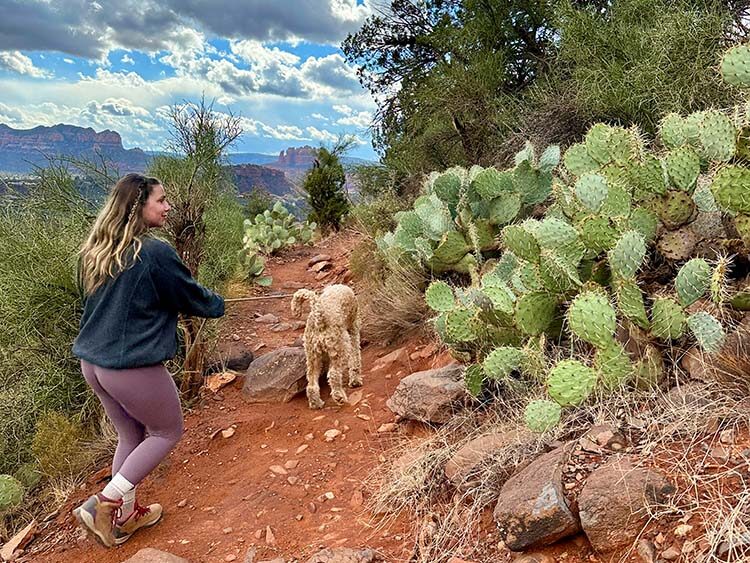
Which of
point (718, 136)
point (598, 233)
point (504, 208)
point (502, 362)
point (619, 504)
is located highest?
point (718, 136)

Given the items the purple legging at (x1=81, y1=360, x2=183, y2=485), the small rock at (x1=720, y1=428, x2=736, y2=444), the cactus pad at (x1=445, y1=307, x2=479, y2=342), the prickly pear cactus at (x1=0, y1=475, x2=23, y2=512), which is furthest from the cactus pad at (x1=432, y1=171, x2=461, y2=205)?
the prickly pear cactus at (x1=0, y1=475, x2=23, y2=512)

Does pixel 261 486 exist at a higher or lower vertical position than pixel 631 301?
lower

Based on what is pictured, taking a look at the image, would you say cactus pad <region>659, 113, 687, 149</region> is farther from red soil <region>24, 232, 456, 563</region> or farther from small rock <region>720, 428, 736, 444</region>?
red soil <region>24, 232, 456, 563</region>

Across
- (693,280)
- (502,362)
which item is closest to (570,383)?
(502,362)

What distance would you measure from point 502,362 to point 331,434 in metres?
1.32

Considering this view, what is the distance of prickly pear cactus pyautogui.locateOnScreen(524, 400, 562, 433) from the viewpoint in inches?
98.8

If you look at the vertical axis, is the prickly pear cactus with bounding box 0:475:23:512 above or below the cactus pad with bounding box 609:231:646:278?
below

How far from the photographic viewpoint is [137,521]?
3.17 m

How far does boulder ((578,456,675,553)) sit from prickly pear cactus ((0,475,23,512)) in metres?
3.57

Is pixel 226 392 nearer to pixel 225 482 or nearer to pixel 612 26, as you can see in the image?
pixel 225 482

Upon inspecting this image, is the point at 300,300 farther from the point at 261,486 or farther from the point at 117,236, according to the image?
the point at 117,236

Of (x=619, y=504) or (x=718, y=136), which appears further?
(x=718, y=136)

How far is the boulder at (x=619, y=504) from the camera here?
1.99 metres

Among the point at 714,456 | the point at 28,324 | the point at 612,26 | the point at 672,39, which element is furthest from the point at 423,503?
the point at 612,26
